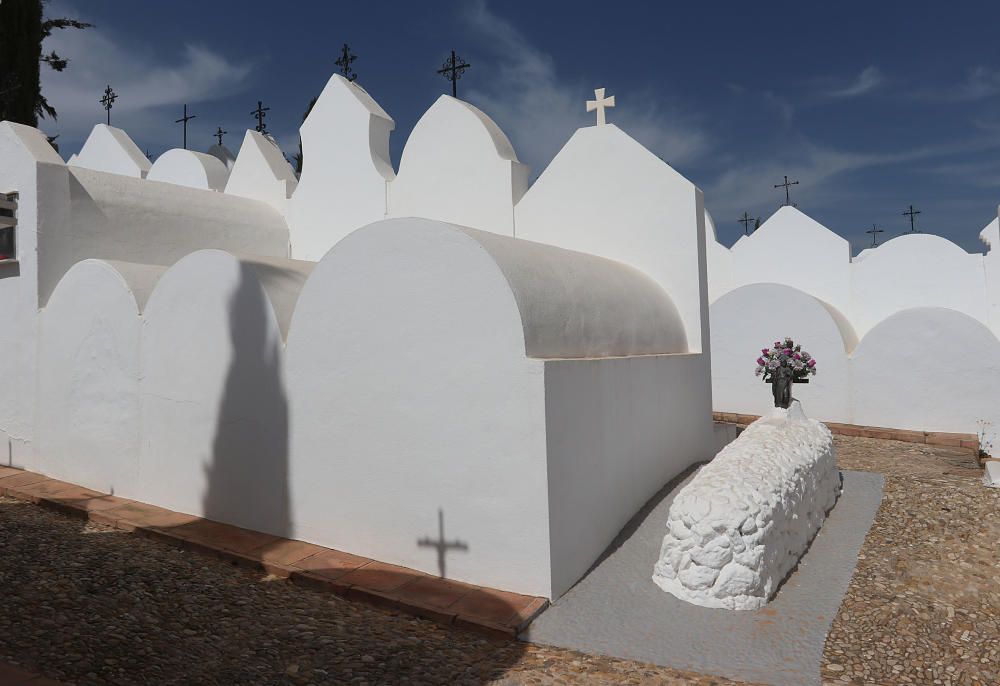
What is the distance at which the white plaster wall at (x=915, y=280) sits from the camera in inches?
565

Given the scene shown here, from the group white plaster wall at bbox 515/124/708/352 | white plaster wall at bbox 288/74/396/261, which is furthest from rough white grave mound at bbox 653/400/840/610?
white plaster wall at bbox 288/74/396/261

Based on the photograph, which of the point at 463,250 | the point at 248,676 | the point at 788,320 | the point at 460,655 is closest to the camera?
the point at 248,676

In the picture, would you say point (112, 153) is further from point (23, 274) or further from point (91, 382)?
point (91, 382)

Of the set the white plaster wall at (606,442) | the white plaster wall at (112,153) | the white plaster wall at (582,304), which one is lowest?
the white plaster wall at (606,442)

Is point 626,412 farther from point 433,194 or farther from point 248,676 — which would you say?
point 433,194

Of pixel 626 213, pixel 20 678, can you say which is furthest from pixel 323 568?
pixel 626 213

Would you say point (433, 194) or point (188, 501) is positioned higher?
point (433, 194)

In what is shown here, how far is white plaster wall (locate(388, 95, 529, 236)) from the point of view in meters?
9.36

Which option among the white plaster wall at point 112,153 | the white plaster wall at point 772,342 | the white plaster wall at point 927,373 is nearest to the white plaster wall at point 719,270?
the white plaster wall at point 772,342

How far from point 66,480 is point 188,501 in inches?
100.0

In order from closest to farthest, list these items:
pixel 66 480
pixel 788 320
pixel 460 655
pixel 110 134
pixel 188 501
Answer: pixel 460 655 → pixel 188 501 → pixel 66 480 → pixel 788 320 → pixel 110 134

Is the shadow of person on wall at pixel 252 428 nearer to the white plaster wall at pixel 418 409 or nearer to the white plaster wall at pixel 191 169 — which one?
the white plaster wall at pixel 418 409

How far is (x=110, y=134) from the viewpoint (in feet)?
51.0

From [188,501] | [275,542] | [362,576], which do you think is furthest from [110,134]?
[362,576]
